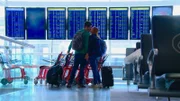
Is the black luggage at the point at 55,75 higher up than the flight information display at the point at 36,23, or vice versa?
the flight information display at the point at 36,23

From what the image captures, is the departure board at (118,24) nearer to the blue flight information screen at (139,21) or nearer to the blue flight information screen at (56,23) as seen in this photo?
the blue flight information screen at (139,21)

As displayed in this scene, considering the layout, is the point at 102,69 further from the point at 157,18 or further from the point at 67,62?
the point at 157,18

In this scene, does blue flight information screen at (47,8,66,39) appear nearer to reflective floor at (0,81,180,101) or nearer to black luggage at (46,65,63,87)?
black luggage at (46,65,63,87)

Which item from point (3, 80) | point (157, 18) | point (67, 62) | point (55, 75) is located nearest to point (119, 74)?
point (67, 62)

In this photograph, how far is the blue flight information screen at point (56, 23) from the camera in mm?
7875

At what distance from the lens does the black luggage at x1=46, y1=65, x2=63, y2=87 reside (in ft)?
20.5

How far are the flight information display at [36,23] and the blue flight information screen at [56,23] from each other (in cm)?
18

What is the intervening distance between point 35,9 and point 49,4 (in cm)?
45

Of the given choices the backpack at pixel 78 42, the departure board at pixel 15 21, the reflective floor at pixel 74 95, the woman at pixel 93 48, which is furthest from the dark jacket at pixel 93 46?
the departure board at pixel 15 21

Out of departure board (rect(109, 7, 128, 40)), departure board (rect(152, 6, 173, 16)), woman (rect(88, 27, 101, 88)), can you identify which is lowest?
woman (rect(88, 27, 101, 88))

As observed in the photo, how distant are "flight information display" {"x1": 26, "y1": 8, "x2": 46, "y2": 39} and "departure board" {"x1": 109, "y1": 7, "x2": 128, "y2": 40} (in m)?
A: 2.03

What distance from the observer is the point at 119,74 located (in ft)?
26.0

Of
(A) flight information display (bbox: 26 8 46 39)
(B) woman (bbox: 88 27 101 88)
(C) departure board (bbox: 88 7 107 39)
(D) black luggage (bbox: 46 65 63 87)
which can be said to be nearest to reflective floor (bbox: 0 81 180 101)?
(B) woman (bbox: 88 27 101 88)

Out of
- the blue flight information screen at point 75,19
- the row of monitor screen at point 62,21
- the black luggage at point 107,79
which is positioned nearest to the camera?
the black luggage at point 107,79
